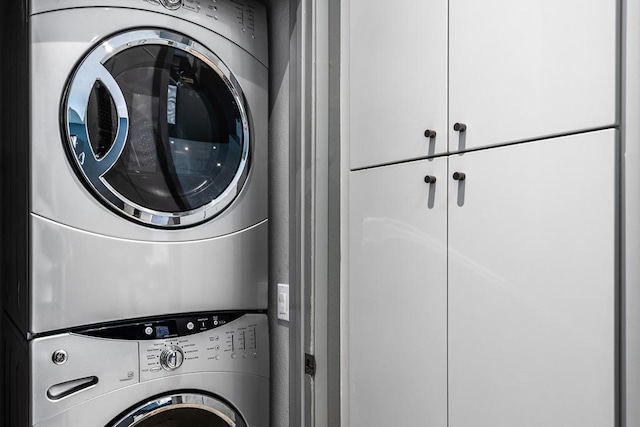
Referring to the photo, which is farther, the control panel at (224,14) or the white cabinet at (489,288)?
the control panel at (224,14)

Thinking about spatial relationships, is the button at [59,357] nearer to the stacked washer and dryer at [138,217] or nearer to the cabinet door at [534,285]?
the stacked washer and dryer at [138,217]

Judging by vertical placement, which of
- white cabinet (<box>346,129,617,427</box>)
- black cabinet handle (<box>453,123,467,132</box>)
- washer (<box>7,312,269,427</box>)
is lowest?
washer (<box>7,312,269,427</box>)

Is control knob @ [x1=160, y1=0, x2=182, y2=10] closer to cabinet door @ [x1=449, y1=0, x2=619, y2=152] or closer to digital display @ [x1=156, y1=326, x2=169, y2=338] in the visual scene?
cabinet door @ [x1=449, y1=0, x2=619, y2=152]

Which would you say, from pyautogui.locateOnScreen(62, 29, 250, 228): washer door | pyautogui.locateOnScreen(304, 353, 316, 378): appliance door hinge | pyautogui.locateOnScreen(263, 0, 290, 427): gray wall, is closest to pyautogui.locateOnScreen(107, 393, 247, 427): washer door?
pyautogui.locateOnScreen(263, 0, 290, 427): gray wall

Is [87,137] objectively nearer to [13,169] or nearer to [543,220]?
[13,169]

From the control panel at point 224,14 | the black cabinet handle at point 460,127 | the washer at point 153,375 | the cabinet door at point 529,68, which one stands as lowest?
the washer at point 153,375

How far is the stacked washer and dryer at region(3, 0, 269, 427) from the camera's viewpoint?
4.27ft

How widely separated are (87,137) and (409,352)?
0.99 m

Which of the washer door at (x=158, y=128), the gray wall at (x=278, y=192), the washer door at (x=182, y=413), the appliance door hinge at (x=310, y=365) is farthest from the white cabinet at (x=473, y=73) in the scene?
the washer door at (x=182, y=413)

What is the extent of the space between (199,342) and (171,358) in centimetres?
9

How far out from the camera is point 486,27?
1.05 meters

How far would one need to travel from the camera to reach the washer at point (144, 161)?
4.28 feet

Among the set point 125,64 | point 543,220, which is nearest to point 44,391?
point 125,64

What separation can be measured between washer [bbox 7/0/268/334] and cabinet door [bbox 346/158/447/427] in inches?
15.9
